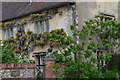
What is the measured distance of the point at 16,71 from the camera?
349 inches

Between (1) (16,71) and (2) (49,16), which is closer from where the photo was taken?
(1) (16,71)

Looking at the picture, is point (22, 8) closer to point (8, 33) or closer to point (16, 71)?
point (8, 33)

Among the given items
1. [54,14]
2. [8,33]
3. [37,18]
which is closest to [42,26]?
[37,18]

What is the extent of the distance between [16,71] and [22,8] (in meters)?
9.61

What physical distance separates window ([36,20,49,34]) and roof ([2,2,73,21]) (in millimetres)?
842

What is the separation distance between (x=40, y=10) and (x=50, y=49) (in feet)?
8.74

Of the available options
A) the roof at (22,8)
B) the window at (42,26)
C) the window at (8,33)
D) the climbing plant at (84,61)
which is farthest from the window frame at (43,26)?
the climbing plant at (84,61)

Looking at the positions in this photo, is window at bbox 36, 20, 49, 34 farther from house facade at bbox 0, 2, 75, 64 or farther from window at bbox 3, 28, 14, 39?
window at bbox 3, 28, 14, 39

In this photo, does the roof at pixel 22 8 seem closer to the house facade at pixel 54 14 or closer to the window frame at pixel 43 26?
the house facade at pixel 54 14

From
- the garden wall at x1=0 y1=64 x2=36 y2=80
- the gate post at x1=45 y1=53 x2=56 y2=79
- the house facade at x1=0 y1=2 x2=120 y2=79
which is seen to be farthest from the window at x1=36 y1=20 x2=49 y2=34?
the garden wall at x1=0 y1=64 x2=36 y2=80

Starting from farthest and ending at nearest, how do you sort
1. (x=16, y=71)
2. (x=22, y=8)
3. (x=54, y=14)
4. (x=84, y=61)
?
(x=22, y=8) → (x=54, y=14) → (x=84, y=61) → (x=16, y=71)

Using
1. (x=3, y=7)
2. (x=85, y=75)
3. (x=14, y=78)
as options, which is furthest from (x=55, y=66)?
(x=3, y=7)

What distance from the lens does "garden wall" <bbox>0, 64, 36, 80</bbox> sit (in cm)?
867

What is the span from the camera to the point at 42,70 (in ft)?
35.4
